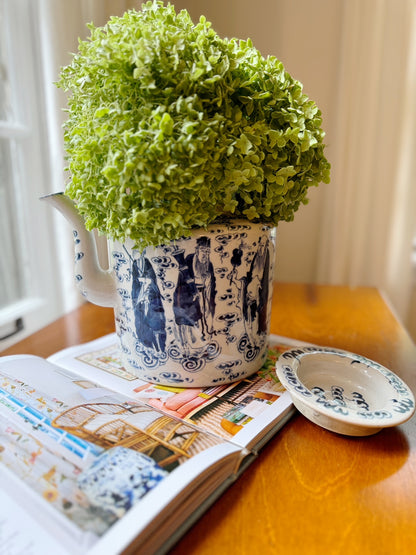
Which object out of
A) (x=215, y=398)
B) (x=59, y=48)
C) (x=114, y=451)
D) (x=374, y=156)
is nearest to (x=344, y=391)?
(x=215, y=398)

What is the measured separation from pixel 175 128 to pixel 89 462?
1.03 ft

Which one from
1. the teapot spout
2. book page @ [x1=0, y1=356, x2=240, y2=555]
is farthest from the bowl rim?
the teapot spout

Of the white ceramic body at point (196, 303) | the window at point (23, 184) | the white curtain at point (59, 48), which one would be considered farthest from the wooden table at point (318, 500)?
the window at point (23, 184)

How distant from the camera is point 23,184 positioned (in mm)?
1106

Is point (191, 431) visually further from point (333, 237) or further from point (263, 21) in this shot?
point (263, 21)

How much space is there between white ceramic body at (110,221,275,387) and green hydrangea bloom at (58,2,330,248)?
0.03m

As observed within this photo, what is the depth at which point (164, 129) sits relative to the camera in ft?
1.15

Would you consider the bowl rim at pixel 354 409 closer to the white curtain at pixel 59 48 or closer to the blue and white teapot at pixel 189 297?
the blue and white teapot at pixel 189 297

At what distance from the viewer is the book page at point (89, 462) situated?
0.91ft

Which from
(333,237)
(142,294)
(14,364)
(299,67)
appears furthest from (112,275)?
(299,67)

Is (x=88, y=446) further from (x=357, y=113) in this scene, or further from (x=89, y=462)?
(x=357, y=113)

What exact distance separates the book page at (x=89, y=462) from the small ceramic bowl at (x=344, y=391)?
11 cm

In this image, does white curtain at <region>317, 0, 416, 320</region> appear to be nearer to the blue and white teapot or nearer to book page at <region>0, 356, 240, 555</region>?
the blue and white teapot

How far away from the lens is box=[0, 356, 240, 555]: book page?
277 millimetres
